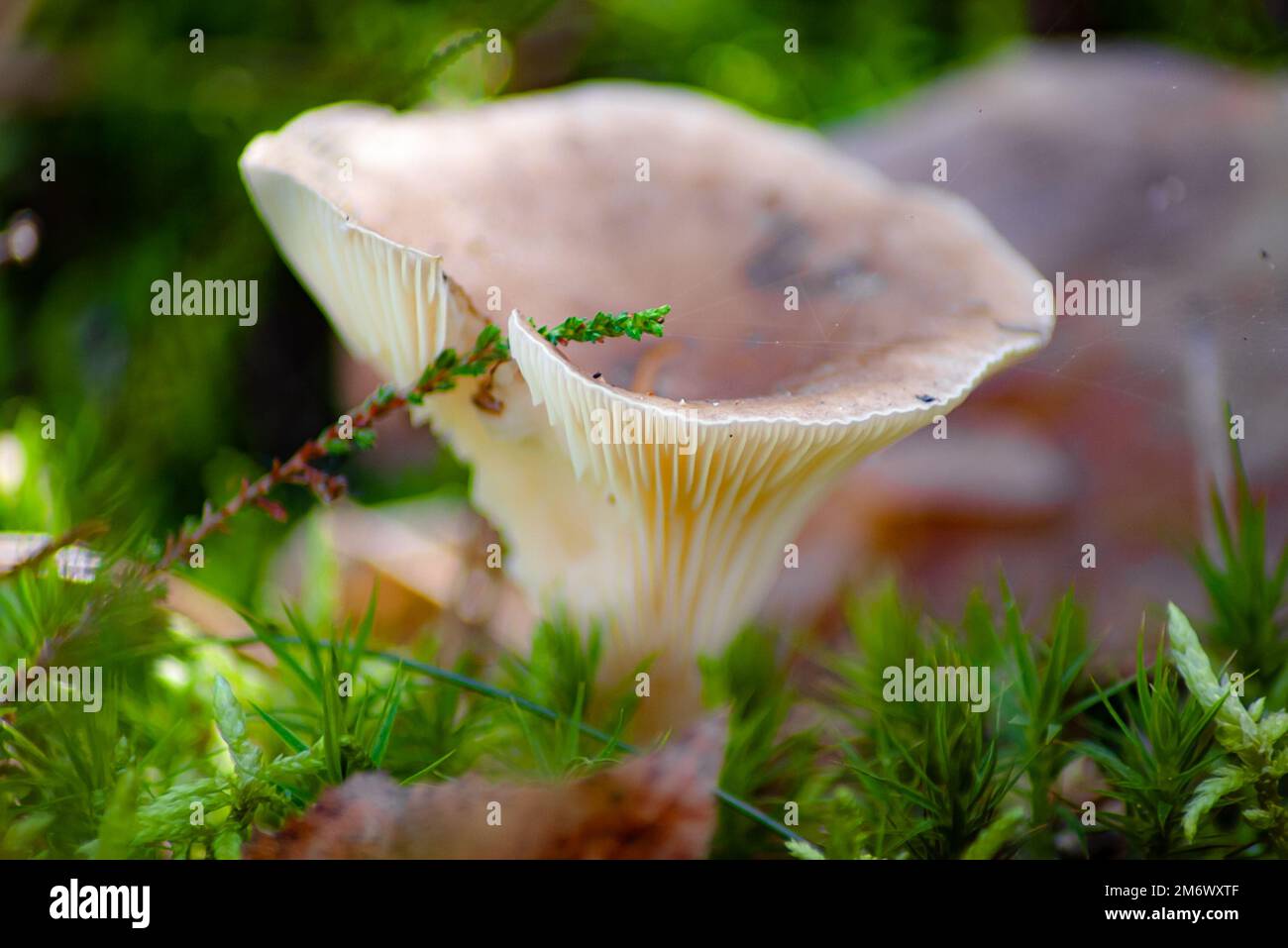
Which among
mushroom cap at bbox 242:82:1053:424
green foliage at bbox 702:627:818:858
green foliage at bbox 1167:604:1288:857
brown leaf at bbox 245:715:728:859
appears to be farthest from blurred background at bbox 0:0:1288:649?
brown leaf at bbox 245:715:728:859

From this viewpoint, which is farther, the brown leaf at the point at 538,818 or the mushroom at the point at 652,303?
the mushroom at the point at 652,303

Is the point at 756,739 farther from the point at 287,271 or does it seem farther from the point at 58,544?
the point at 287,271

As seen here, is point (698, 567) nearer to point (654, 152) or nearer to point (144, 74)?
point (654, 152)

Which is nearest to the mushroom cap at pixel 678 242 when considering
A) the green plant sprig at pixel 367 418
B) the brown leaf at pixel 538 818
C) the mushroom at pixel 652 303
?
the mushroom at pixel 652 303

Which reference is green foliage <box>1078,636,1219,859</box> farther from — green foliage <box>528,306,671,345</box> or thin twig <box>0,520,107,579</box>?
thin twig <box>0,520,107,579</box>

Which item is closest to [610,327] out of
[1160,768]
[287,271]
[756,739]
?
[756,739]

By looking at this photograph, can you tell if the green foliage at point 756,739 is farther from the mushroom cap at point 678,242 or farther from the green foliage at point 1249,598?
the green foliage at point 1249,598

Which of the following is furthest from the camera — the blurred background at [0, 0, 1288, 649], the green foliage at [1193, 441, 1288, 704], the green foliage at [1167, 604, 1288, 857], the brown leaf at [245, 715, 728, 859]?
the blurred background at [0, 0, 1288, 649]
